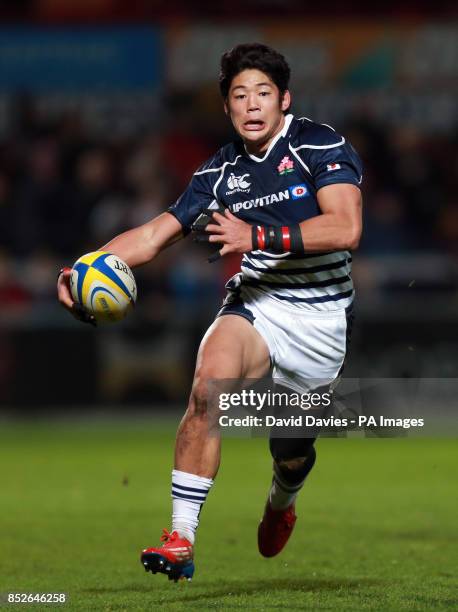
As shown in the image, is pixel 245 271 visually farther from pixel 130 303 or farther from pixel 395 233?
pixel 395 233

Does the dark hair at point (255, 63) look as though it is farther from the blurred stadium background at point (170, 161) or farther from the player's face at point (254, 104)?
the blurred stadium background at point (170, 161)

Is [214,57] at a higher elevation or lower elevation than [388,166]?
higher

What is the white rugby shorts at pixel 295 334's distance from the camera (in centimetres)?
639

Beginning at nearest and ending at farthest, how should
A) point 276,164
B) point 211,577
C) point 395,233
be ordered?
point 276,164, point 211,577, point 395,233

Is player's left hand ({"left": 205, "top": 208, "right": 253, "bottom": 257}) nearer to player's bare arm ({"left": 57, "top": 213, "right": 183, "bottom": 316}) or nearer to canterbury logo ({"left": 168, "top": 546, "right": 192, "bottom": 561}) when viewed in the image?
player's bare arm ({"left": 57, "top": 213, "right": 183, "bottom": 316})

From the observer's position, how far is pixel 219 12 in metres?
17.6

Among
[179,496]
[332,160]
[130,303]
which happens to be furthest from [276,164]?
[179,496]

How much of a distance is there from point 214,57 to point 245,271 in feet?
34.8

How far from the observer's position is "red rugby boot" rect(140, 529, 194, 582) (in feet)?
18.2

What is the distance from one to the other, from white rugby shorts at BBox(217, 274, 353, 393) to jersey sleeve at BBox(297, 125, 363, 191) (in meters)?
0.67

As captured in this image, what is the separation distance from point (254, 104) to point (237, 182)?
413mm

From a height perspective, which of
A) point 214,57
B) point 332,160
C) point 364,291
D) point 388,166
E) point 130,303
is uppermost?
point 214,57

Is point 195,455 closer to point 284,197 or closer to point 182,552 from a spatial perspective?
point 182,552

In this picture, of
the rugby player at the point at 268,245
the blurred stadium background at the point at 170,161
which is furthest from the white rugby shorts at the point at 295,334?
the blurred stadium background at the point at 170,161
